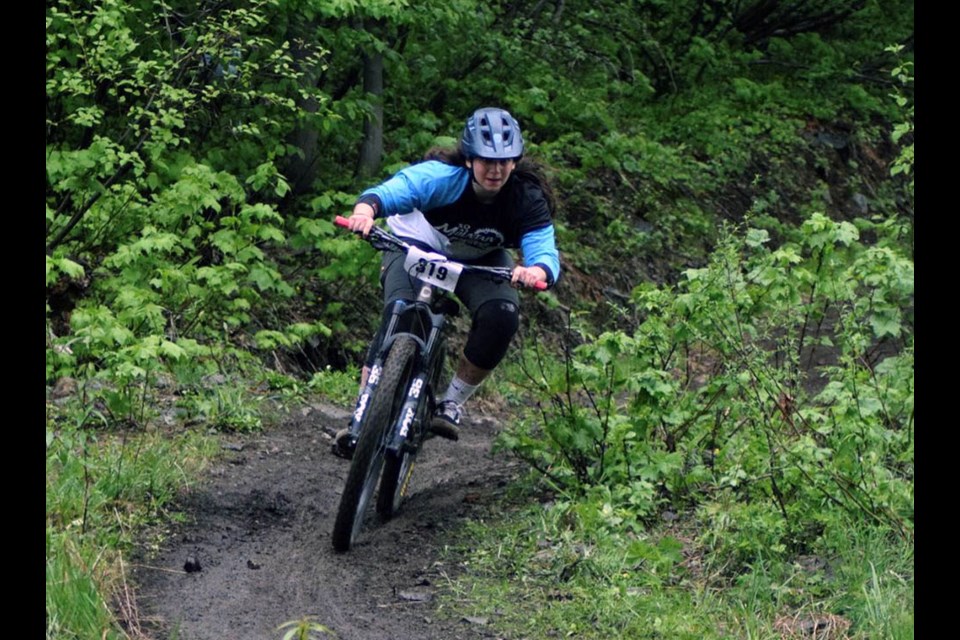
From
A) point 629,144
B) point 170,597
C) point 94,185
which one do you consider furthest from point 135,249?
point 629,144

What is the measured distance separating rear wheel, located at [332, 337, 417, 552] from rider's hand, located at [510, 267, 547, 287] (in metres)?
0.57

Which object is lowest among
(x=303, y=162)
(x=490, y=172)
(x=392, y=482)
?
(x=392, y=482)

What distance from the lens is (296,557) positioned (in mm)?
5168

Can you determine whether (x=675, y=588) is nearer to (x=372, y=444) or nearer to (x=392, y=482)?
(x=372, y=444)

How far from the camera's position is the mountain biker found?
5.61 meters

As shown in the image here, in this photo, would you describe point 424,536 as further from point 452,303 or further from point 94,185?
point 94,185

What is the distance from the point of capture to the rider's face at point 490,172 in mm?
5609

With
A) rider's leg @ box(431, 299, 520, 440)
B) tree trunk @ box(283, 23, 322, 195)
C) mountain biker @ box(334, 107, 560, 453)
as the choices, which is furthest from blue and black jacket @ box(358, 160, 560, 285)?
tree trunk @ box(283, 23, 322, 195)

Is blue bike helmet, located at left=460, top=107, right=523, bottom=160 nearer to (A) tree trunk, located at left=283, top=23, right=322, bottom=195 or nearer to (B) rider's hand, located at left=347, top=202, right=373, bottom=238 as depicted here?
(B) rider's hand, located at left=347, top=202, right=373, bottom=238

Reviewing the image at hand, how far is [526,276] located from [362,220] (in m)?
0.79

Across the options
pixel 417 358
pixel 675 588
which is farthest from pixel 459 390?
pixel 675 588
